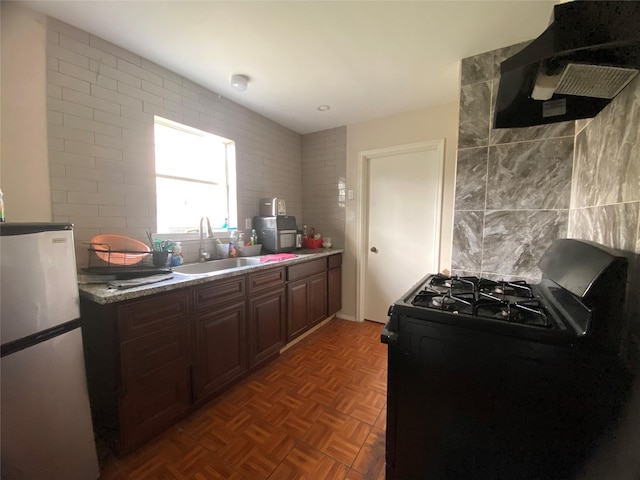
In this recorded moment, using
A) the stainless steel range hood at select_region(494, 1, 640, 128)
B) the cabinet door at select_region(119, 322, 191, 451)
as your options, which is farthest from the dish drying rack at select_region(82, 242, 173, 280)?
the stainless steel range hood at select_region(494, 1, 640, 128)

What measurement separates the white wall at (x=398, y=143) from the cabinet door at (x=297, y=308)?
0.76 meters

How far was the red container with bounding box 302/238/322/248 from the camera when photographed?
125 inches

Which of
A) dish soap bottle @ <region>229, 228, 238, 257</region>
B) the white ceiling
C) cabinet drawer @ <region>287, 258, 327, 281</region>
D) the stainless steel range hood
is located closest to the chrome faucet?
dish soap bottle @ <region>229, 228, 238, 257</region>

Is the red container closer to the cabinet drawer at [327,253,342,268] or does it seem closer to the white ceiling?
the cabinet drawer at [327,253,342,268]

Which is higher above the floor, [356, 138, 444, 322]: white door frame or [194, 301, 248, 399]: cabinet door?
[356, 138, 444, 322]: white door frame

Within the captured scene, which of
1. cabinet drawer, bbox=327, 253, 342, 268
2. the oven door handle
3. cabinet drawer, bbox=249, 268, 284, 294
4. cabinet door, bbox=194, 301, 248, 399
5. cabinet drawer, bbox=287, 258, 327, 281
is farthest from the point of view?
cabinet drawer, bbox=327, 253, 342, 268

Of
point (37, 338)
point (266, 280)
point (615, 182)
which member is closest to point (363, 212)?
point (266, 280)

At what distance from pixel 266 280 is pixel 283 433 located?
1040mm

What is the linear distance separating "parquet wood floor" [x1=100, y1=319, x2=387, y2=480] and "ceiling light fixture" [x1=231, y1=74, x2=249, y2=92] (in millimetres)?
2358

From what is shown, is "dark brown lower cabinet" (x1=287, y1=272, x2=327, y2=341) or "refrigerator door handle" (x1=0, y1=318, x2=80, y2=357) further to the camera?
"dark brown lower cabinet" (x1=287, y1=272, x2=327, y2=341)

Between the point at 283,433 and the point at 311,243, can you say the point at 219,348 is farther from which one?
the point at 311,243

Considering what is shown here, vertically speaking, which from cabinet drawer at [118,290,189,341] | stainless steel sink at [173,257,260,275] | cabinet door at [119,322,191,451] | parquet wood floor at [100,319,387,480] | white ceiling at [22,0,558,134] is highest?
white ceiling at [22,0,558,134]

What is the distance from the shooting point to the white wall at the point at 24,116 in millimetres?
1321

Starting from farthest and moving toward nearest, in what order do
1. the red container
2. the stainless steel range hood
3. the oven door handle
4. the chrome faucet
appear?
the red container, the chrome faucet, the oven door handle, the stainless steel range hood
